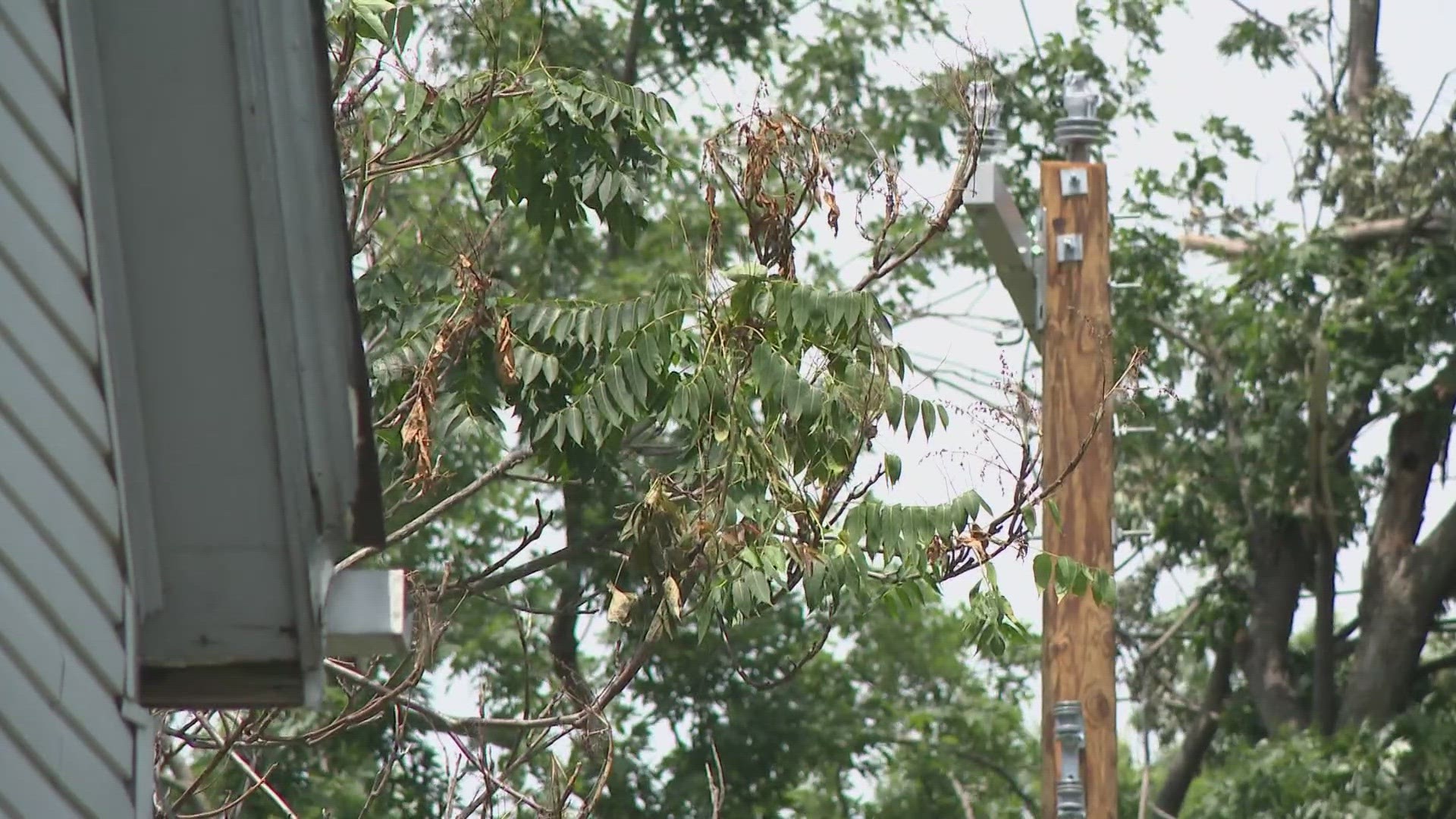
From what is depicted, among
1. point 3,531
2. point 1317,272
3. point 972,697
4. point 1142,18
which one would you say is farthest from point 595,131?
point 972,697

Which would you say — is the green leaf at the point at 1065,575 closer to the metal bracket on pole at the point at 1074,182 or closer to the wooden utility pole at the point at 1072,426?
the wooden utility pole at the point at 1072,426

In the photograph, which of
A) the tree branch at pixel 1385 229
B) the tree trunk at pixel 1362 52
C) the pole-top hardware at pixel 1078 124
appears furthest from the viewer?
the tree trunk at pixel 1362 52

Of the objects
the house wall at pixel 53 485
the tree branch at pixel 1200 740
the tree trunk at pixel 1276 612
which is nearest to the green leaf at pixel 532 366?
the house wall at pixel 53 485

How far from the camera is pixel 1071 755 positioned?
7.87m

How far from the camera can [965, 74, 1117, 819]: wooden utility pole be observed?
7.88m

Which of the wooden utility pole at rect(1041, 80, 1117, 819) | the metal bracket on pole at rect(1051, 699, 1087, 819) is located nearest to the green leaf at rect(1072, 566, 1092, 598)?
the wooden utility pole at rect(1041, 80, 1117, 819)

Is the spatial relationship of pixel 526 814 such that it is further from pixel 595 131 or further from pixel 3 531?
pixel 3 531

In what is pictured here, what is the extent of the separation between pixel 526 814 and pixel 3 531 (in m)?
12.9

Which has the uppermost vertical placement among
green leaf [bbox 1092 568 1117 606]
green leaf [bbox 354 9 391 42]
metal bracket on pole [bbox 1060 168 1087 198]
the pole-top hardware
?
the pole-top hardware

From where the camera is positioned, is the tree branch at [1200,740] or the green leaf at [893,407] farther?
the tree branch at [1200,740]

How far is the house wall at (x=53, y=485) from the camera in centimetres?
338

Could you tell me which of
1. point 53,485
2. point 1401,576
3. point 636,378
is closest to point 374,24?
point 636,378

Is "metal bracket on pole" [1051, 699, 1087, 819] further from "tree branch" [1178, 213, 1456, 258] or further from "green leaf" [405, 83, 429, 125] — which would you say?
"tree branch" [1178, 213, 1456, 258]

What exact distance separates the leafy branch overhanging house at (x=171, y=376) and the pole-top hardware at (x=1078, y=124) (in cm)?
539
